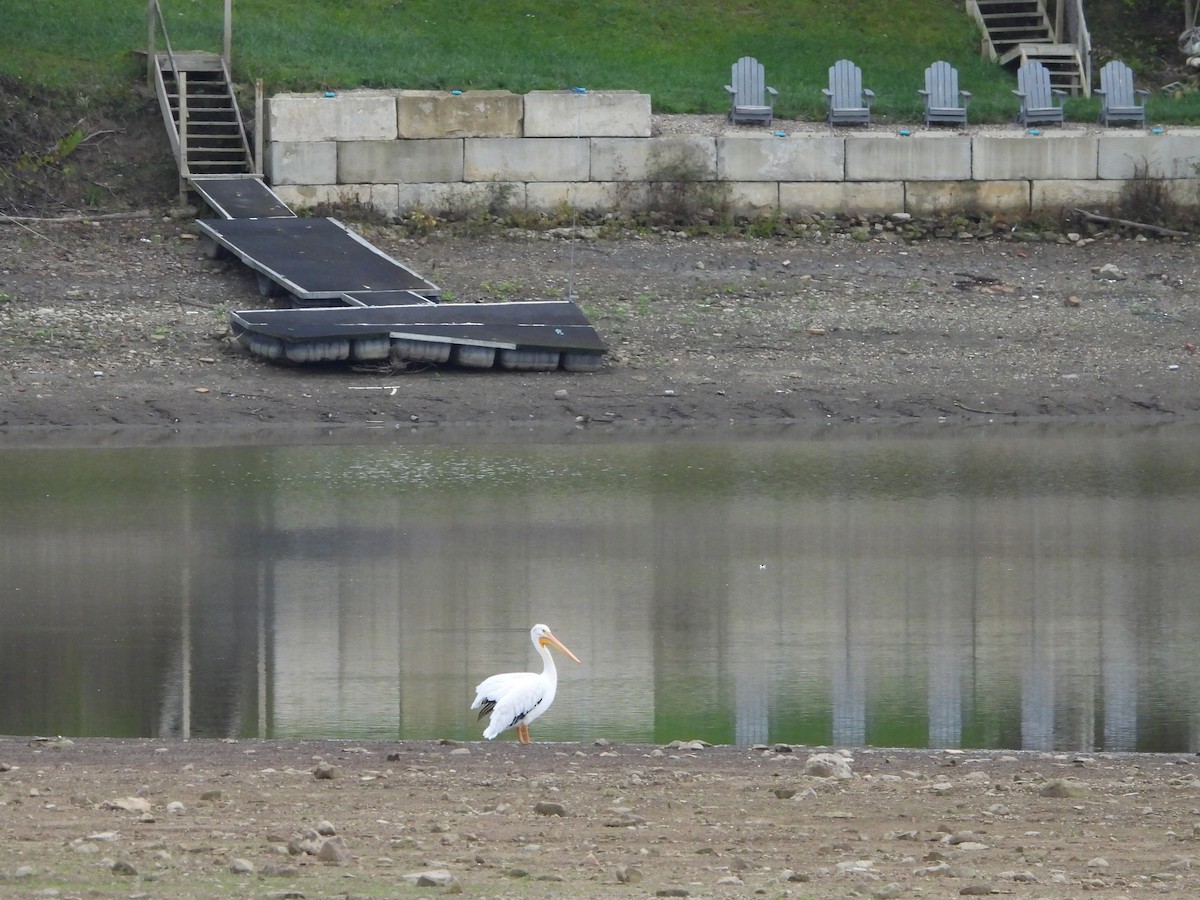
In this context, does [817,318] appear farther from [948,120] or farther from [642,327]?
[948,120]

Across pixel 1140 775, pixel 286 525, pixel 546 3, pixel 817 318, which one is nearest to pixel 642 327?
pixel 817 318

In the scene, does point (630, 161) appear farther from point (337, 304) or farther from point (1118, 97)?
point (1118, 97)

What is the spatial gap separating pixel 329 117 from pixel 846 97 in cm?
648

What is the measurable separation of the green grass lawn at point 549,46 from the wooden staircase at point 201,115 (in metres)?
0.46

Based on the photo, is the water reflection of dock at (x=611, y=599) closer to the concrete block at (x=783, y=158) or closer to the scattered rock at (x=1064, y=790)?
the scattered rock at (x=1064, y=790)

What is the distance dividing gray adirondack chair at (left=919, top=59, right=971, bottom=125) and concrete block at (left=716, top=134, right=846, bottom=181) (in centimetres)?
160

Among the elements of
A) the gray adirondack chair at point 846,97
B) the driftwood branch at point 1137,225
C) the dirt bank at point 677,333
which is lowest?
the dirt bank at point 677,333

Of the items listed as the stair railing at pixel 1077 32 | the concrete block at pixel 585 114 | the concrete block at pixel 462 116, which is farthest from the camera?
the stair railing at pixel 1077 32

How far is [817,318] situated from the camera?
20344 mm

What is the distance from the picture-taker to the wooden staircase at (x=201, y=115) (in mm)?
23078

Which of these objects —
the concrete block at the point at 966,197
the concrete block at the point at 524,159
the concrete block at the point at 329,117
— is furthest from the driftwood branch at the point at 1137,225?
the concrete block at the point at 329,117

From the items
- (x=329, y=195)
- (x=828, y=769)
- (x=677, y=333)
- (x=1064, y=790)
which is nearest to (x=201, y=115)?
(x=329, y=195)

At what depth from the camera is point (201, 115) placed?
942 inches

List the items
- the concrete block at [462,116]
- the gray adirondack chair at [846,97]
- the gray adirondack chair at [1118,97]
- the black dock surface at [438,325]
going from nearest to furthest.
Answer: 1. the black dock surface at [438,325]
2. the concrete block at [462,116]
3. the gray adirondack chair at [846,97]
4. the gray adirondack chair at [1118,97]
